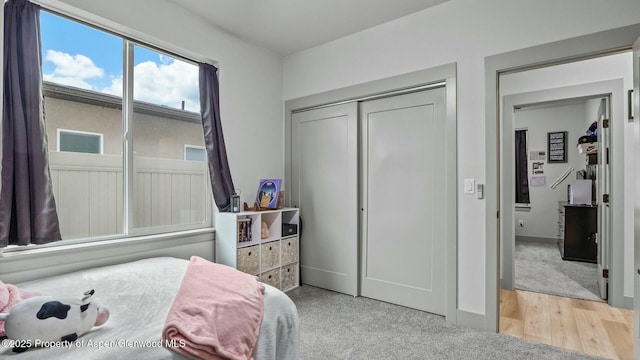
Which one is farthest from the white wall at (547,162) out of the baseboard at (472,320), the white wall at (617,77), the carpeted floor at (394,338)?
the carpeted floor at (394,338)

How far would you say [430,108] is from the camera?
282cm

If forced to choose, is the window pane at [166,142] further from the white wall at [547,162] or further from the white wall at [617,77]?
the white wall at [547,162]

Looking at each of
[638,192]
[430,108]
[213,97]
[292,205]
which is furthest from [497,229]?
[213,97]

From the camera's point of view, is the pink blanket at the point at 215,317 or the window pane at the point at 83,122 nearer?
the pink blanket at the point at 215,317

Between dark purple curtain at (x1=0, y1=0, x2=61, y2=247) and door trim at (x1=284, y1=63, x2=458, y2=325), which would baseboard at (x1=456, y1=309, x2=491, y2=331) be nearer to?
door trim at (x1=284, y1=63, x2=458, y2=325)

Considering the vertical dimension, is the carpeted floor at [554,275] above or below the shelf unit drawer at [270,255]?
below

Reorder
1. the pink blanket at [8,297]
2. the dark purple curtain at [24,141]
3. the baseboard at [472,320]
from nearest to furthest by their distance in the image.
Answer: the pink blanket at [8,297] → the dark purple curtain at [24,141] → the baseboard at [472,320]

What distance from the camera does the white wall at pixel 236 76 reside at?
96.9 inches

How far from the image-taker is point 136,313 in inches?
58.6

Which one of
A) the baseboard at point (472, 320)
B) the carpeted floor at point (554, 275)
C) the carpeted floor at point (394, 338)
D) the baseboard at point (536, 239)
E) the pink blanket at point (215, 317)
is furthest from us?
the baseboard at point (536, 239)

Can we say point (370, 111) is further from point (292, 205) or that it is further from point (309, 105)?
point (292, 205)

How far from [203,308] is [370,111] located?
2.42 metres

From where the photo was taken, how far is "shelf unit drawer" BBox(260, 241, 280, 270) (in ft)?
9.97

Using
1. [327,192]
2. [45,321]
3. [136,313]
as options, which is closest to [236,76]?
[327,192]
